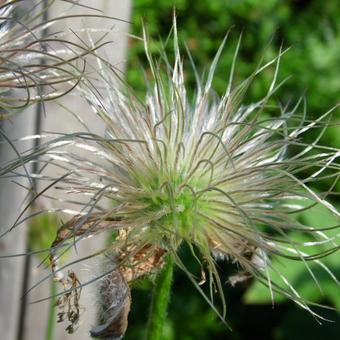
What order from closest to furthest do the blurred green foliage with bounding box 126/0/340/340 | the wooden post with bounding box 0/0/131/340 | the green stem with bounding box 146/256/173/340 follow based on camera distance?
the green stem with bounding box 146/256/173/340
the wooden post with bounding box 0/0/131/340
the blurred green foliage with bounding box 126/0/340/340

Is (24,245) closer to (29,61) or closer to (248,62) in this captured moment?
(29,61)

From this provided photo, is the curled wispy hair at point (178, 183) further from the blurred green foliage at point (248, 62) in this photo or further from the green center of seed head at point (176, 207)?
the blurred green foliage at point (248, 62)

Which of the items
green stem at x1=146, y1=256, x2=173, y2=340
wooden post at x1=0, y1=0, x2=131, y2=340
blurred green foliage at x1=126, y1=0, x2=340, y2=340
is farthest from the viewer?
blurred green foliage at x1=126, y1=0, x2=340, y2=340


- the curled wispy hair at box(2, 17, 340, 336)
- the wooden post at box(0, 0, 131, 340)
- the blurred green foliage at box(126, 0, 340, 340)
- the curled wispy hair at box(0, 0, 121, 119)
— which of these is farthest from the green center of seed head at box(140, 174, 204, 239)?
the blurred green foliage at box(126, 0, 340, 340)

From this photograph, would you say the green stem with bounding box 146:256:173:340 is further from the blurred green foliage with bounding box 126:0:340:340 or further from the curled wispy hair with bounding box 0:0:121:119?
the blurred green foliage with bounding box 126:0:340:340

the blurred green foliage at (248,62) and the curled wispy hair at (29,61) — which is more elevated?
the blurred green foliage at (248,62)

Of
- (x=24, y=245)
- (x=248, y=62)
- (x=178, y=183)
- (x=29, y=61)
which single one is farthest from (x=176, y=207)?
(x=248, y=62)

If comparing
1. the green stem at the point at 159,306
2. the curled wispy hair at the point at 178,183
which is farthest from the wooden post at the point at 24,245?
the green stem at the point at 159,306

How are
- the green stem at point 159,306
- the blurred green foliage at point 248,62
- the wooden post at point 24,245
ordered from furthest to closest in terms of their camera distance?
the blurred green foliage at point 248,62
the wooden post at point 24,245
the green stem at point 159,306
